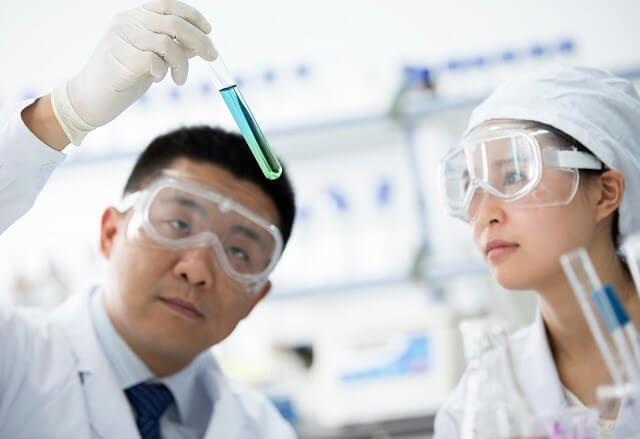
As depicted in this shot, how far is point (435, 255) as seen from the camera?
2.70 metres

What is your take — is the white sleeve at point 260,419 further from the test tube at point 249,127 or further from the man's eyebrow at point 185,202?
the test tube at point 249,127

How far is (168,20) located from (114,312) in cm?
71

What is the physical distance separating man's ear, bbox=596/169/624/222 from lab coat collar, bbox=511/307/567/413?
0.26 metres

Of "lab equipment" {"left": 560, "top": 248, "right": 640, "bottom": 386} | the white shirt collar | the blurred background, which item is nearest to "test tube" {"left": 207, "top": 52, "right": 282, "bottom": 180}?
"lab equipment" {"left": 560, "top": 248, "right": 640, "bottom": 386}

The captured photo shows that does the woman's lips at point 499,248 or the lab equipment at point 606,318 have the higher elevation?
the lab equipment at point 606,318

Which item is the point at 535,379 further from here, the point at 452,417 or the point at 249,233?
the point at 249,233

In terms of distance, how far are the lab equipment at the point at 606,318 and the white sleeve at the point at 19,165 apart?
92 centimetres

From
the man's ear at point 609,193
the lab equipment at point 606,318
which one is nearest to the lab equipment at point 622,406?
the lab equipment at point 606,318

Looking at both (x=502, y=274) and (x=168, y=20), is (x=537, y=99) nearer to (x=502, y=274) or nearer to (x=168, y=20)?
(x=502, y=274)

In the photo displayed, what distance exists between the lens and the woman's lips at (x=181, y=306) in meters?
1.46

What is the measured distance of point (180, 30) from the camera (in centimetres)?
122

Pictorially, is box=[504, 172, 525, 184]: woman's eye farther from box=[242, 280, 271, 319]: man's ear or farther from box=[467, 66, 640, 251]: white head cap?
box=[242, 280, 271, 319]: man's ear

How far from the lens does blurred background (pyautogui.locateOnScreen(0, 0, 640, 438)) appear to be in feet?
8.42

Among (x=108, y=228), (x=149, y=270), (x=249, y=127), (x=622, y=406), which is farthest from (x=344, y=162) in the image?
A: (x=622, y=406)
